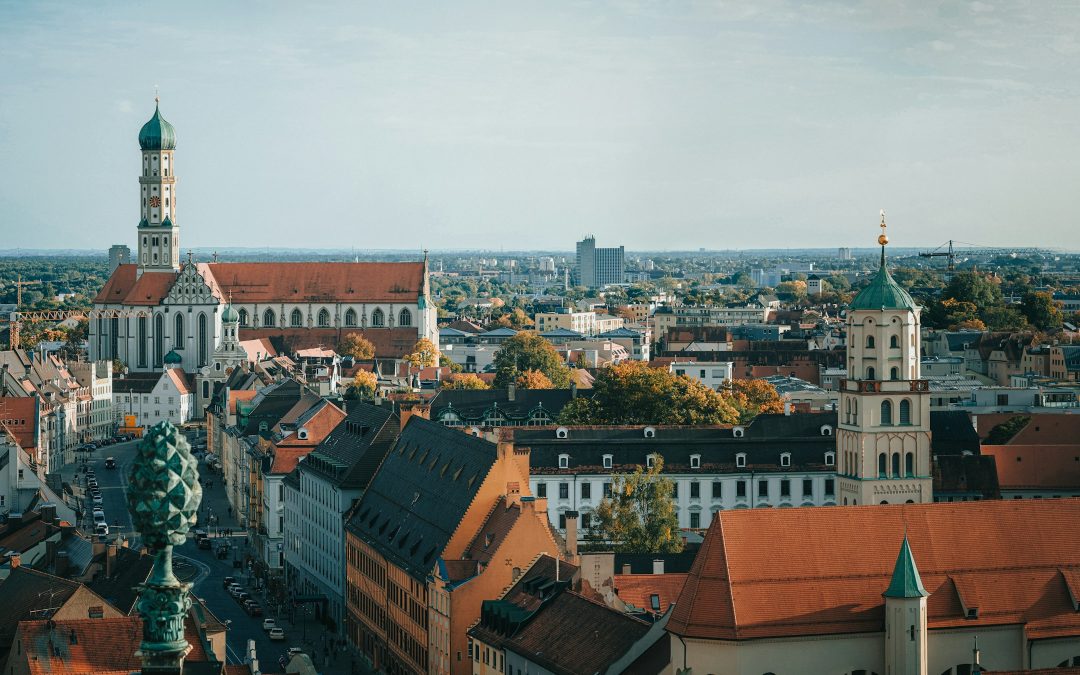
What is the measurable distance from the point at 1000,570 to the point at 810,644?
297 inches

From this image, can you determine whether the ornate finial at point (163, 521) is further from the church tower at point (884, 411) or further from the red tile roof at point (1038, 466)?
the red tile roof at point (1038, 466)

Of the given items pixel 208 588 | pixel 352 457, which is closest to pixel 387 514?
pixel 352 457

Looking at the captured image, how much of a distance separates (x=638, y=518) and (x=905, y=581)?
38.3 meters

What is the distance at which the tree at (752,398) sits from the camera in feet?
493

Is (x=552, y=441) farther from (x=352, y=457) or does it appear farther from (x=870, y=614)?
(x=870, y=614)

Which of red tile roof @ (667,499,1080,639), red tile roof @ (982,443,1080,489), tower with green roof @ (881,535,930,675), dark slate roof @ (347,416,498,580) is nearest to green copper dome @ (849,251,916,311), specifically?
red tile roof @ (982,443,1080,489)

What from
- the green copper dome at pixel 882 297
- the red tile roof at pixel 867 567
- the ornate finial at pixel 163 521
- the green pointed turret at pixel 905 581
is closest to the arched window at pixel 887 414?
the green copper dome at pixel 882 297

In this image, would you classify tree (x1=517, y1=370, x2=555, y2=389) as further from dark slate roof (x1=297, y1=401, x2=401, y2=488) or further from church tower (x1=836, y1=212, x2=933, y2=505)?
church tower (x1=836, y1=212, x2=933, y2=505)

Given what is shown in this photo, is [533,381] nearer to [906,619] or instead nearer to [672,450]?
[672,450]

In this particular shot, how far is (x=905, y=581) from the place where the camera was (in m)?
60.2

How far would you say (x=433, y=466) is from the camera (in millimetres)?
88688

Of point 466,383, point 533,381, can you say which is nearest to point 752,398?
point 533,381

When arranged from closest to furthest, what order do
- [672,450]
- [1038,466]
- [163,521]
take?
1. [163,521]
2. [672,450]
3. [1038,466]

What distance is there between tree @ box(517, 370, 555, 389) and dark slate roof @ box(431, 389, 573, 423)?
105 feet
